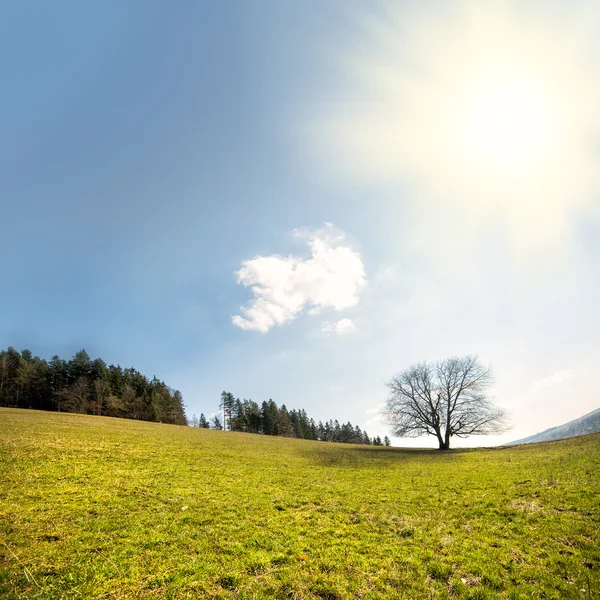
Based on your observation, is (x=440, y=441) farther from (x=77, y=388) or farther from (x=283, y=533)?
(x=77, y=388)

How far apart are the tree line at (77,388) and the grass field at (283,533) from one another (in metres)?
72.6

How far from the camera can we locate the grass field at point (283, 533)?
6738 mm

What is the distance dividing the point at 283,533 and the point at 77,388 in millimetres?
89050

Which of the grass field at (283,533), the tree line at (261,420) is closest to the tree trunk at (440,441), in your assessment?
the grass field at (283,533)

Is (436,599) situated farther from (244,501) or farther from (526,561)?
(244,501)

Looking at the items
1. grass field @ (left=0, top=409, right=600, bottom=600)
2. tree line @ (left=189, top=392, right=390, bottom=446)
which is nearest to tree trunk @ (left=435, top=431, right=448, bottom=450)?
grass field @ (left=0, top=409, right=600, bottom=600)

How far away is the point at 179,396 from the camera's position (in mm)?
105500

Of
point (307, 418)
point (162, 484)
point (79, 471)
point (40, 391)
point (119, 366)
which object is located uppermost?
point (119, 366)

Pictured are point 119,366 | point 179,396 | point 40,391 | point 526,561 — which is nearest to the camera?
point 526,561

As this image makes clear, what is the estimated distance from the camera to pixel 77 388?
7350 centimetres

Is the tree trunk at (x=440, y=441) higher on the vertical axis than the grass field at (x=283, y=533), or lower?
lower

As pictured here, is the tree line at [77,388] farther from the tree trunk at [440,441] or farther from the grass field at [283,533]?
the tree trunk at [440,441]

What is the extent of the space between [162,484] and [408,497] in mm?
13176

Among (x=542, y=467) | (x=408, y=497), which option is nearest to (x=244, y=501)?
(x=408, y=497)
